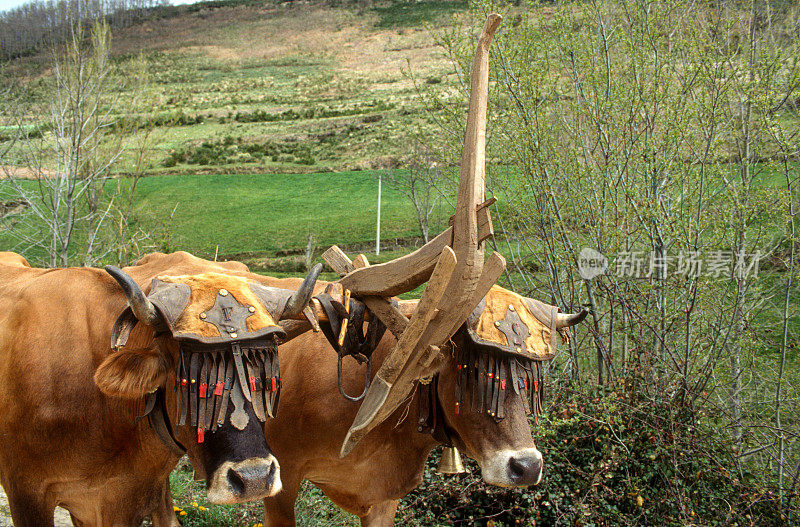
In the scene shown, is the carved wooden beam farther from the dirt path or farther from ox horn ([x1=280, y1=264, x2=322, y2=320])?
the dirt path

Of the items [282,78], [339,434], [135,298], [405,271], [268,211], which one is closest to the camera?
[135,298]

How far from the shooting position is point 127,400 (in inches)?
142

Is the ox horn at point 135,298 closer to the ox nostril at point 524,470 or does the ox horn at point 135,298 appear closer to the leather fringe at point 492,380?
the leather fringe at point 492,380

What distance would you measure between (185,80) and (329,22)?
72.8ft

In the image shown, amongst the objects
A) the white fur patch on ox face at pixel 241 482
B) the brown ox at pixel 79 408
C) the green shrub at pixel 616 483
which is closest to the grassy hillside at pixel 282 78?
the green shrub at pixel 616 483

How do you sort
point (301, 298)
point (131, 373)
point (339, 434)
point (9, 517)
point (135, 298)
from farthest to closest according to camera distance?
point (9, 517)
point (339, 434)
point (301, 298)
point (131, 373)
point (135, 298)

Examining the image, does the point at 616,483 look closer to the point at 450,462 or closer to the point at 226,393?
the point at 450,462

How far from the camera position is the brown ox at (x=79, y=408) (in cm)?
337

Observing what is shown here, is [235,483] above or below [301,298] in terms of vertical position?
below

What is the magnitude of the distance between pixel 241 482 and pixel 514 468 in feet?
4.68

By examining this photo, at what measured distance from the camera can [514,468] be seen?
3553mm

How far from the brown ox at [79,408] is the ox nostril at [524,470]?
1301 millimetres

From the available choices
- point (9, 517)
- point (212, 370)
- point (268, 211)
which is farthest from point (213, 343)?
point (268, 211)

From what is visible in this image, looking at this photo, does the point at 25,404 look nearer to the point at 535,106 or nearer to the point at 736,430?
the point at 535,106
